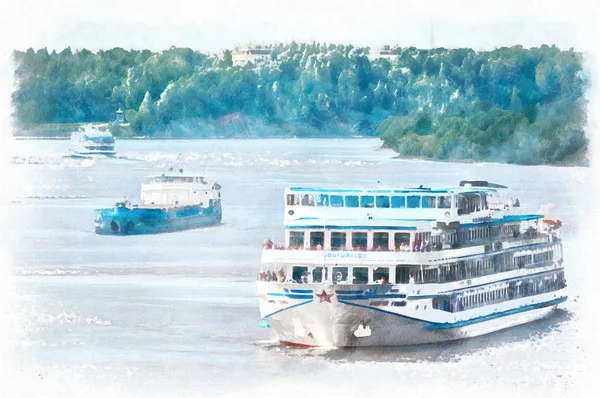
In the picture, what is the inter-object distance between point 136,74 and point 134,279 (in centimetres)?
534

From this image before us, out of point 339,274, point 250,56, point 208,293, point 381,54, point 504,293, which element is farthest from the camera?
point 250,56

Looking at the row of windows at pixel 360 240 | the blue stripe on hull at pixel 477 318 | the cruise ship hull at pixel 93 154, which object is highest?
the row of windows at pixel 360 240

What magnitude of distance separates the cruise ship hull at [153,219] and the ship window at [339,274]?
10.3 meters

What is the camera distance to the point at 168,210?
26703 mm

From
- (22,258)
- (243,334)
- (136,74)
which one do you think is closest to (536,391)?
(243,334)

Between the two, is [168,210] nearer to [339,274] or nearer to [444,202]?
[444,202]

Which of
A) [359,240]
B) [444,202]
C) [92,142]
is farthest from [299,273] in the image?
[92,142]

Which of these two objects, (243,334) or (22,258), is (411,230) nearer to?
(243,334)

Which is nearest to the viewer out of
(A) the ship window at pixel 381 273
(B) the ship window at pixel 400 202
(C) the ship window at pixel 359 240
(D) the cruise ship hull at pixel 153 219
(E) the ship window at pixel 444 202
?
(A) the ship window at pixel 381 273

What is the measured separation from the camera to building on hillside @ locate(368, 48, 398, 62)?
23.7 m

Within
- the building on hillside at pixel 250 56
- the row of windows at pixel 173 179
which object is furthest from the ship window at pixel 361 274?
the row of windows at pixel 173 179

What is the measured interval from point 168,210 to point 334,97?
2684mm

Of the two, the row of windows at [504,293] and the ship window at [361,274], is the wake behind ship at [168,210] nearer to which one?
the row of windows at [504,293]

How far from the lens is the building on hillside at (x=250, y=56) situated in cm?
2406
